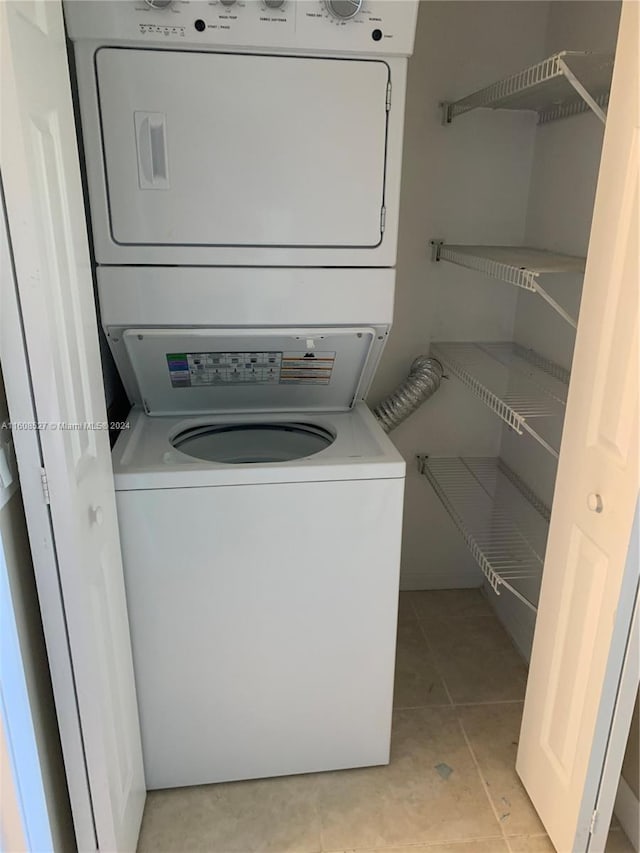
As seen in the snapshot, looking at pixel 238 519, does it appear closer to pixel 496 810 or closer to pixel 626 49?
pixel 496 810

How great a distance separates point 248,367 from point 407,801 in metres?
1.30

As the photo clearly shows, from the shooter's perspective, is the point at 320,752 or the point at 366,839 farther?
the point at 320,752

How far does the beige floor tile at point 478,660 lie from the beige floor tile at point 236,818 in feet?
2.14

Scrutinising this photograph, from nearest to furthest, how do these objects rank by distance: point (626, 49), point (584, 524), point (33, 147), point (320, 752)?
point (33, 147) → point (626, 49) → point (584, 524) → point (320, 752)

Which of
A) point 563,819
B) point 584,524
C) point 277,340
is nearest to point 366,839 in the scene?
point 563,819

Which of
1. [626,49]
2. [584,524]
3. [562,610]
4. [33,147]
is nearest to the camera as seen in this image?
[33,147]

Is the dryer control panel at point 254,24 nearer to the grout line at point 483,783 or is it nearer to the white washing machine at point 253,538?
the white washing machine at point 253,538

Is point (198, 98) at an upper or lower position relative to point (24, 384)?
upper

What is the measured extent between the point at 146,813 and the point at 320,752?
0.50 metres

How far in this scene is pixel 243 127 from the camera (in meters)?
1.58

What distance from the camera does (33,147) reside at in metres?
1.05

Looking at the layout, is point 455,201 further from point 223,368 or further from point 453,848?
point 453,848

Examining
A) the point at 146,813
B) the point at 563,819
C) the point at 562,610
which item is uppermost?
the point at 562,610

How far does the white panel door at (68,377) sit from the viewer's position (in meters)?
1.02
